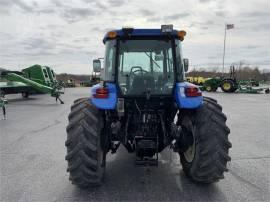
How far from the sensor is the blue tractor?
4.08 m

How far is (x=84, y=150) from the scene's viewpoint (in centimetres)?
400

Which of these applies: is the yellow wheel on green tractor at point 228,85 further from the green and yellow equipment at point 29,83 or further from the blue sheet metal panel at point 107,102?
the blue sheet metal panel at point 107,102

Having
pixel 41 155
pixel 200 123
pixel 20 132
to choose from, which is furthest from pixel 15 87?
pixel 200 123

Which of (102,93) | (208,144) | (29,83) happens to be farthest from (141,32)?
(29,83)

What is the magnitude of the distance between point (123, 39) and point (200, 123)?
1659 mm

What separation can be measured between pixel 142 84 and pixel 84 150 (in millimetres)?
1325

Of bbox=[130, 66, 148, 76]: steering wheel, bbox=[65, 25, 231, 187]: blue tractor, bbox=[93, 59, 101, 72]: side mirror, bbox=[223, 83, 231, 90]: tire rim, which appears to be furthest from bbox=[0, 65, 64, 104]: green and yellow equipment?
bbox=[223, 83, 231, 90]: tire rim

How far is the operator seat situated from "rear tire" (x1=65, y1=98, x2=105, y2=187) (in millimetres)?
737

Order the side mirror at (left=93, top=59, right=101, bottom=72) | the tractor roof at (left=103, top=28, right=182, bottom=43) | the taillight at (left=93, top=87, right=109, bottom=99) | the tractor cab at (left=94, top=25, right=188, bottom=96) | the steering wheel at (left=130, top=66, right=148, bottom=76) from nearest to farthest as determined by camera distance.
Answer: the taillight at (left=93, top=87, right=109, bottom=99)
the tractor roof at (left=103, top=28, right=182, bottom=43)
the tractor cab at (left=94, top=25, right=188, bottom=96)
the steering wheel at (left=130, top=66, right=148, bottom=76)
the side mirror at (left=93, top=59, right=101, bottom=72)

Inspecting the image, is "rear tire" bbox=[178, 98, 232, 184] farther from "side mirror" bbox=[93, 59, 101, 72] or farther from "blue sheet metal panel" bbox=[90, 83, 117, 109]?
"side mirror" bbox=[93, 59, 101, 72]

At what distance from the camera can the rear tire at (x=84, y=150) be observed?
3.99 m

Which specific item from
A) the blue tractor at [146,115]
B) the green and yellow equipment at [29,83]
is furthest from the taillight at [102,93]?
the green and yellow equipment at [29,83]

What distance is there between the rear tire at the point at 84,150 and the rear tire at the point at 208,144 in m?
1.33

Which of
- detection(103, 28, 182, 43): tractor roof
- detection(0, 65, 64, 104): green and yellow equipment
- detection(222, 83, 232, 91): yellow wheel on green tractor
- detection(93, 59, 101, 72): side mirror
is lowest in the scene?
detection(222, 83, 232, 91): yellow wheel on green tractor
